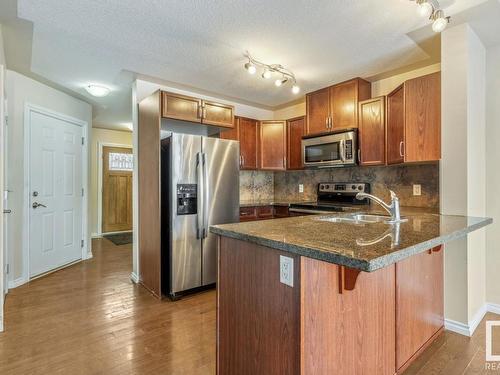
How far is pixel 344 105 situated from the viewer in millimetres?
3441

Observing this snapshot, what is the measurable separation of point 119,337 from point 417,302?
2217 mm

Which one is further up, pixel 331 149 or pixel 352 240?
pixel 331 149

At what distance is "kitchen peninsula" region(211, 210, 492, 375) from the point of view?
3.62 feet

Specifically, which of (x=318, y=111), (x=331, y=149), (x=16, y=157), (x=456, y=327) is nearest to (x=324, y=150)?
(x=331, y=149)

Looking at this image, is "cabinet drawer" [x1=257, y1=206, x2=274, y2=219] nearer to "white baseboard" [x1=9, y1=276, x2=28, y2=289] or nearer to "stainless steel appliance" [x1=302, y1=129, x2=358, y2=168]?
"stainless steel appliance" [x1=302, y1=129, x2=358, y2=168]

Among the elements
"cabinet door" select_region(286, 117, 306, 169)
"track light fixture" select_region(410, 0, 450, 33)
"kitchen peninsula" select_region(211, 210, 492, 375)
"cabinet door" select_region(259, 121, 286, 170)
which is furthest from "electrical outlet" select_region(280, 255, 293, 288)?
"cabinet door" select_region(259, 121, 286, 170)

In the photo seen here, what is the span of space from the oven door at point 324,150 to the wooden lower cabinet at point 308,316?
1804mm

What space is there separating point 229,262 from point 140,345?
1.19 m

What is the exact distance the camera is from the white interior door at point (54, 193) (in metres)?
3.58

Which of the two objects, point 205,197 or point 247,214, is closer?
point 205,197

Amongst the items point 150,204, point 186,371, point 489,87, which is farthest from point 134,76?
point 489,87

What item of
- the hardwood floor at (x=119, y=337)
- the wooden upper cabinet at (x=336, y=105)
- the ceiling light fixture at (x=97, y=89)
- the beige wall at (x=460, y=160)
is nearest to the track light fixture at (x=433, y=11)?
the beige wall at (x=460, y=160)

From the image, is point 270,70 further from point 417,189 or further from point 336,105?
point 417,189

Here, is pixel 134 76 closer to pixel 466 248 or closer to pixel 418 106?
pixel 418 106
